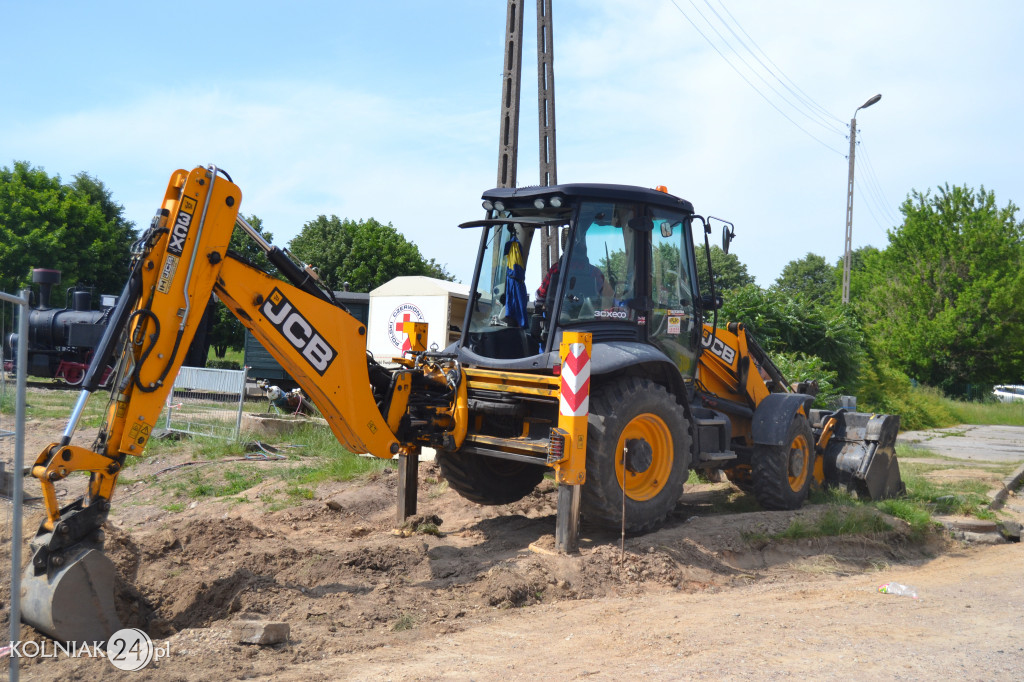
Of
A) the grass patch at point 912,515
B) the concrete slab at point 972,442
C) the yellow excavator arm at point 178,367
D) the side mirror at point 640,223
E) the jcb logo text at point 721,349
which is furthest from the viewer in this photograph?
the concrete slab at point 972,442

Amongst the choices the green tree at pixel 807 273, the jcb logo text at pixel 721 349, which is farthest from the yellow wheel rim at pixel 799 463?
the green tree at pixel 807 273

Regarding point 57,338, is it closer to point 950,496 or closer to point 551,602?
point 551,602

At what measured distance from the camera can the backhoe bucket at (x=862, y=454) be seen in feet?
30.0

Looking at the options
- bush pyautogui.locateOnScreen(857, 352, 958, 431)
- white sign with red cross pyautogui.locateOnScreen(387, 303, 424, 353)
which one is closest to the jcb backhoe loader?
white sign with red cross pyautogui.locateOnScreen(387, 303, 424, 353)

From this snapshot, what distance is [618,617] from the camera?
206 inches

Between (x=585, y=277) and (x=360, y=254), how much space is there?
3305cm

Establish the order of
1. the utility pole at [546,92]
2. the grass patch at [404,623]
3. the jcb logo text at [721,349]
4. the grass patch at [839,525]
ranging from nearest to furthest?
the grass patch at [404,623]
the grass patch at [839,525]
the jcb logo text at [721,349]
the utility pole at [546,92]

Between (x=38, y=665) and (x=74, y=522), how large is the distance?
2.54 ft

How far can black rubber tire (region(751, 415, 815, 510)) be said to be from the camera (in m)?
8.27

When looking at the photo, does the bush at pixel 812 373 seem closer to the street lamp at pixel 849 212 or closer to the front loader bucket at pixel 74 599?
the street lamp at pixel 849 212

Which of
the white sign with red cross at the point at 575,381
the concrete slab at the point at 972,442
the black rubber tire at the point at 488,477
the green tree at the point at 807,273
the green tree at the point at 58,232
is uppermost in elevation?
the green tree at the point at 807,273

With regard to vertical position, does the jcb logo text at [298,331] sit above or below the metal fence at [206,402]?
above

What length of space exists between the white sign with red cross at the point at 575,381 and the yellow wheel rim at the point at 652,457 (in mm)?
692

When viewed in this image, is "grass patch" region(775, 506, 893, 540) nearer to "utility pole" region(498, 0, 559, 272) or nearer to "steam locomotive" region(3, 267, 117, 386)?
"utility pole" region(498, 0, 559, 272)
